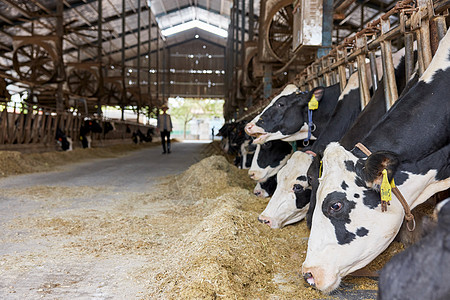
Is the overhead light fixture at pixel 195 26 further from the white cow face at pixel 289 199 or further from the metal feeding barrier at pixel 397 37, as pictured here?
the white cow face at pixel 289 199

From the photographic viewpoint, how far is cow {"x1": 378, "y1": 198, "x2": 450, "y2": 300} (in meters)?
1.02

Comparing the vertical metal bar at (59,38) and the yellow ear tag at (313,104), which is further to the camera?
the vertical metal bar at (59,38)

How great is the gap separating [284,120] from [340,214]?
8.43 ft

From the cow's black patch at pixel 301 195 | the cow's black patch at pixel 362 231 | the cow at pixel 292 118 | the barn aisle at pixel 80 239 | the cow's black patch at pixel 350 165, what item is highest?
the cow at pixel 292 118

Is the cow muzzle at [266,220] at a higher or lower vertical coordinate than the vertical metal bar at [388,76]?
lower

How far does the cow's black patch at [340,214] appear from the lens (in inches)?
90.0

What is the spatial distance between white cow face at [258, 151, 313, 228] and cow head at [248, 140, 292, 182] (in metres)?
1.53

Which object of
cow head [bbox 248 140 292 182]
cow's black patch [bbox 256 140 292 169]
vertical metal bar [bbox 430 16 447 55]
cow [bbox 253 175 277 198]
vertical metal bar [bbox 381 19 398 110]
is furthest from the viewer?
cow's black patch [bbox 256 140 292 169]

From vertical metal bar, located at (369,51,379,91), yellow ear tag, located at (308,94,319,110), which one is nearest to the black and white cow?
vertical metal bar, located at (369,51,379,91)

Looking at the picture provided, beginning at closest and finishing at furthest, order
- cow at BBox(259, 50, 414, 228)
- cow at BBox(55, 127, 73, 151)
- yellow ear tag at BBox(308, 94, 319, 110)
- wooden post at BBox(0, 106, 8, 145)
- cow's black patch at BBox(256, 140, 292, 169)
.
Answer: cow at BBox(259, 50, 414, 228), yellow ear tag at BBox(308, 94, 319, 110), cow's black patch at BBox(256, 140, 292, 169), wooden post at BBox(0, 106, 8, 145), cow at BBox(55, 127, 73, 151)

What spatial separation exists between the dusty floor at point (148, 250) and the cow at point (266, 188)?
31 cm

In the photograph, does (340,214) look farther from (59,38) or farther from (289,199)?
(59,38)

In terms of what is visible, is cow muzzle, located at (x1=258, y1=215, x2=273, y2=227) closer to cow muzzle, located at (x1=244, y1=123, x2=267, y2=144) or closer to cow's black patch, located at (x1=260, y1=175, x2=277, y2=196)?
cow muzzle, located at (x1=244, y1=123, x2=267, y2=144)

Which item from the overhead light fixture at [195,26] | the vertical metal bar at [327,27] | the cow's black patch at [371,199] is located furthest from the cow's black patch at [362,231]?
the overhead light fixture at [195,26]
